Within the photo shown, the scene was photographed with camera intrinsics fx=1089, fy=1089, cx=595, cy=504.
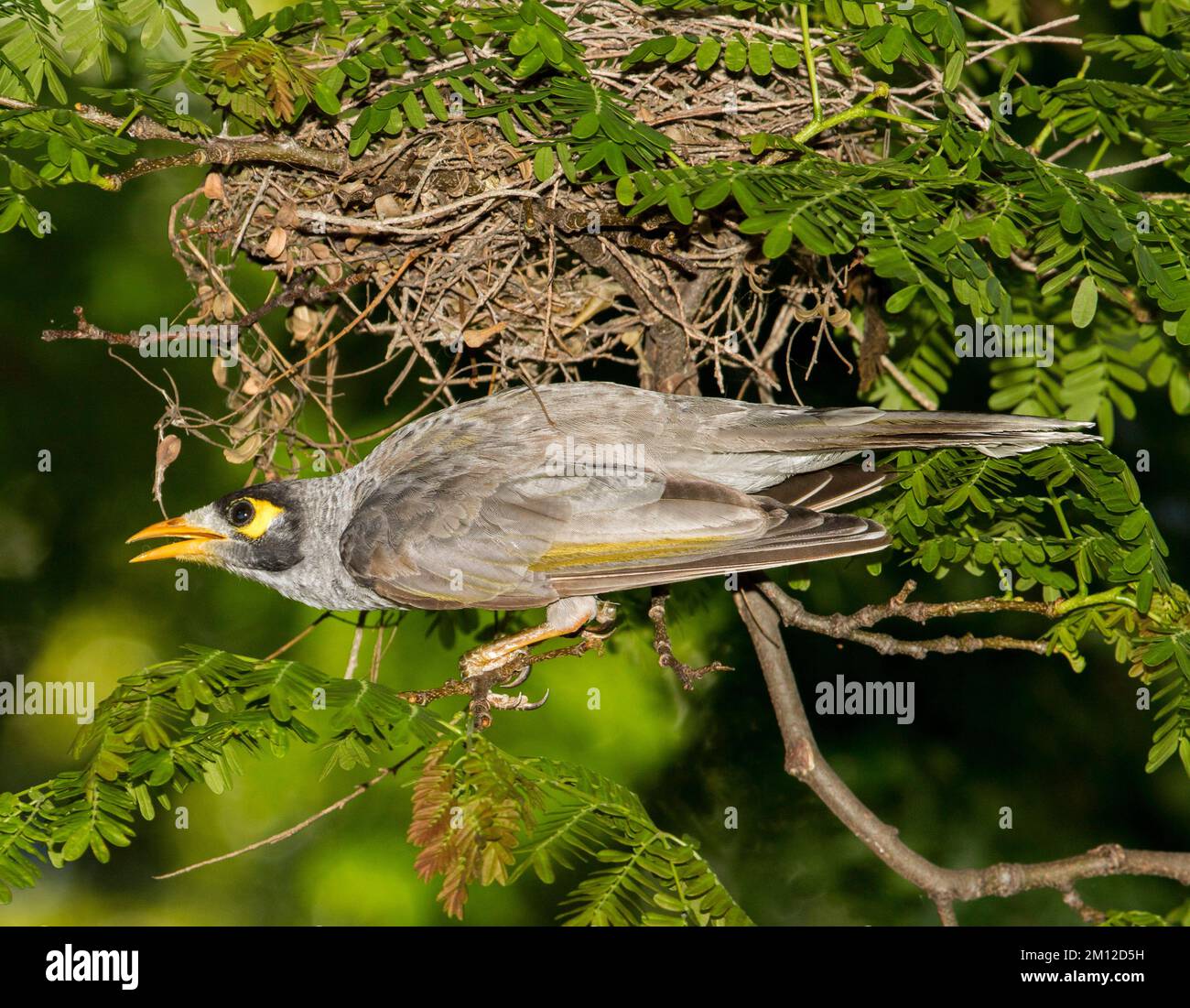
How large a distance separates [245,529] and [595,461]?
4.44 ft

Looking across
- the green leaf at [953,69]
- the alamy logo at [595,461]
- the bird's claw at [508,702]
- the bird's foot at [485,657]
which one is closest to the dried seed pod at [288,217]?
the alamy logo at [595,461]

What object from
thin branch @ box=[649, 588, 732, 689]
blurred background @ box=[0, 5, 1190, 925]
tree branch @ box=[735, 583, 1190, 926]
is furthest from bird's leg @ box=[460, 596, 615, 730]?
blurred background @ box=[0, 5, 1190, 925]

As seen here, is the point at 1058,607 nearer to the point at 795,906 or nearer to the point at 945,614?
the point at 945,614

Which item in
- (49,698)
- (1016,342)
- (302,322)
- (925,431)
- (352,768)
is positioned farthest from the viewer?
(49,698)

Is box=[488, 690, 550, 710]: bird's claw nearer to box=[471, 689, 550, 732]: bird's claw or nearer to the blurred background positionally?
box=[471, 689, 550, 732]: bird's claw

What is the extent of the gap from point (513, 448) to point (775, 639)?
1253 mm

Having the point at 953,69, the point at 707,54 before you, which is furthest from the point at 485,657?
the point at 953,69

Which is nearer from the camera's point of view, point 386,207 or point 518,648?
point 386,207

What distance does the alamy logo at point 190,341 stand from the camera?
12.4 feet

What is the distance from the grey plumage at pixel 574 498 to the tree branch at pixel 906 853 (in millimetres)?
610

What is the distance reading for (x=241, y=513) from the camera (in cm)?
408

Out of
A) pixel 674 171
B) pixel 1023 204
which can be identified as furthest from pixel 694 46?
pixel 1023 204

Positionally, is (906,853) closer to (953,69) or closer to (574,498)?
(574,498)
